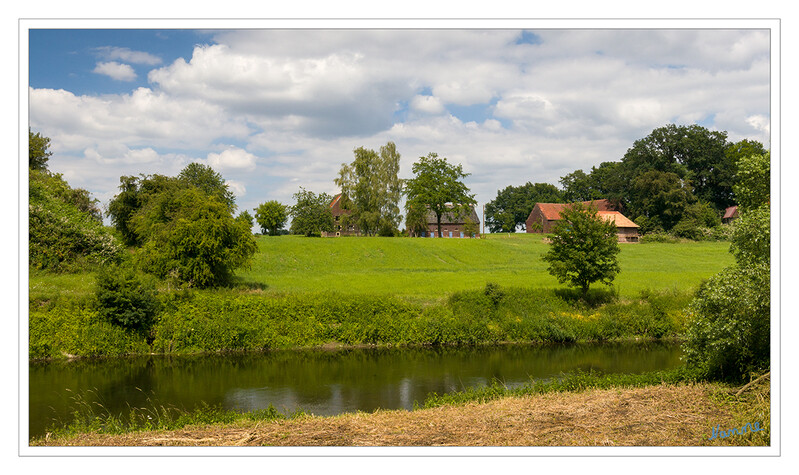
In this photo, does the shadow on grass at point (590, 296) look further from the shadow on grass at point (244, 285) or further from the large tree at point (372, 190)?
the large tree at point (372, 190)

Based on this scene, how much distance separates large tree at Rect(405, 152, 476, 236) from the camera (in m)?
71.2

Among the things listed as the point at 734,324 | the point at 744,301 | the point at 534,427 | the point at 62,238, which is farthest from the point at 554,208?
the point at 534,427

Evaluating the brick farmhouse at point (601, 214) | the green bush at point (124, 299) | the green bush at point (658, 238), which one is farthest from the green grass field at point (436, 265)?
the brick farmhouse at point (601, 214)

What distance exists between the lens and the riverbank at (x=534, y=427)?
416 inches

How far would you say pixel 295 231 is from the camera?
7356 cm

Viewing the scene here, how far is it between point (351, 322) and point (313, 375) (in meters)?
6.19

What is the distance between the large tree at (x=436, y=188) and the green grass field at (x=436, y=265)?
9989 millimetres

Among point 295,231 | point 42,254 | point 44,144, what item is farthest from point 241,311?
point 295,231

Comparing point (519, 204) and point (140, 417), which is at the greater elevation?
point (519, 204)

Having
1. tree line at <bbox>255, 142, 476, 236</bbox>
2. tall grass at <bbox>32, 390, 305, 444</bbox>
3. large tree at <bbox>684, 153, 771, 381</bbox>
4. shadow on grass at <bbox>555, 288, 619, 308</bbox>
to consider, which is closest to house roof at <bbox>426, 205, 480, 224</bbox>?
tree line at <bbox>255, 142, 476, 236</bbox>

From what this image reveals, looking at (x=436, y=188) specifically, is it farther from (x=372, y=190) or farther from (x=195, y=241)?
(x=195, y=241)

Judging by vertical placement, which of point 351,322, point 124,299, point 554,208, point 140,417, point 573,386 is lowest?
point 140,417

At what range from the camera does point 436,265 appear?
159 ft
